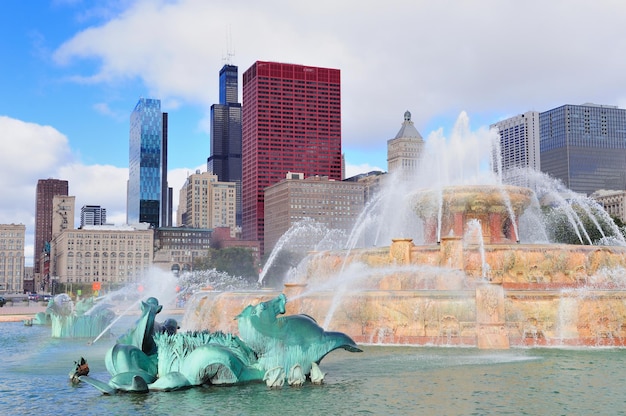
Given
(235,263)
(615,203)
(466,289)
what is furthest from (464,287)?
(615,203)

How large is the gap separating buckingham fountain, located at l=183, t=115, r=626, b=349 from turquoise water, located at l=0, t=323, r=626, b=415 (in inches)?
65.4

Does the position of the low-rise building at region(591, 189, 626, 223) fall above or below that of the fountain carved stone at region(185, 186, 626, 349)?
above

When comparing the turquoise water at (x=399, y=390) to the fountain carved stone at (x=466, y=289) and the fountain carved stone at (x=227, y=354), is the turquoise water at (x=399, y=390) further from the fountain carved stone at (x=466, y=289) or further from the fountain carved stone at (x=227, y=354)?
the fountain carved stone at (x=466, y=289)

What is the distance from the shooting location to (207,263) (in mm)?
148500

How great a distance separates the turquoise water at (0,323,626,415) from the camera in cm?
1588

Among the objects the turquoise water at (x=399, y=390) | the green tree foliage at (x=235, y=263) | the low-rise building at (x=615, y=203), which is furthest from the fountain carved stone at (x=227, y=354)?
the low-rise building at (x=615, y=203)

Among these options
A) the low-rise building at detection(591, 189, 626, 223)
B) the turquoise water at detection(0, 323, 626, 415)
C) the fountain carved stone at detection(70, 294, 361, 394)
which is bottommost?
the turquoise water at detection(0, 323, 626, 415)

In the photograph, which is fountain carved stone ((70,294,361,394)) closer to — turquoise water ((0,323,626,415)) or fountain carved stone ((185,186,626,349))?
turquoise water ((0,323,626,415))

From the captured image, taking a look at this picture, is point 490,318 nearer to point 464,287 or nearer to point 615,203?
point 464,287

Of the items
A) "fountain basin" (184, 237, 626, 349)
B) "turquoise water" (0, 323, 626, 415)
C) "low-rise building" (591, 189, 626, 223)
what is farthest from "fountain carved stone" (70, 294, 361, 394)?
"low-rise building" (591, 189, 626, 223)

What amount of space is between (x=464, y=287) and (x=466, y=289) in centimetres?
256

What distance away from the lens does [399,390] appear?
17.8 meters

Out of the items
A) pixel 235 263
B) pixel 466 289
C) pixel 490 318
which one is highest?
pixel 466 289

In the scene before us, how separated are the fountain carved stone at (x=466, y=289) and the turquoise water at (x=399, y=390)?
171cm
